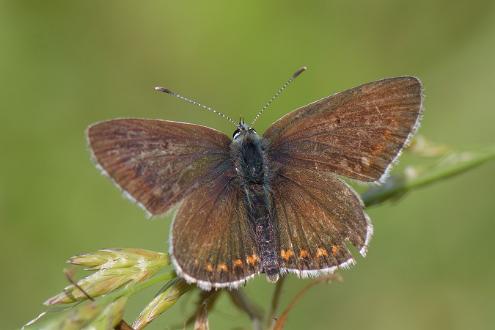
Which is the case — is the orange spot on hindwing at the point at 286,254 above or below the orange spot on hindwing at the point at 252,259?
below

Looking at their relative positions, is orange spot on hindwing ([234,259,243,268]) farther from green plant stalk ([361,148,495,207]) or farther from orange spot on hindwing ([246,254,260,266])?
green plant stalk ([361,148,495,207])

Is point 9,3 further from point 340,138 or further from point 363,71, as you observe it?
point 340,138

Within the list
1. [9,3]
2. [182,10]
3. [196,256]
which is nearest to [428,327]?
[196,256]

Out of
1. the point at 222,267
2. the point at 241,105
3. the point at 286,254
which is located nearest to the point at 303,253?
the point at 286,254

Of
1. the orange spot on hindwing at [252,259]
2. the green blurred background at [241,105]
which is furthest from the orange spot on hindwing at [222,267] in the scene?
the green blurred background at [241,105]

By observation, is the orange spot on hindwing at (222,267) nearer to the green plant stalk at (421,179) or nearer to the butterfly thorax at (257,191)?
the butterfly thorax at (257,191)

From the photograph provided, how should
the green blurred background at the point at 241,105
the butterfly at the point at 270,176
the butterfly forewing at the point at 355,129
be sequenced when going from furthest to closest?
1. the green blurred background at the point at 241,105
2. the butterfly forewing at the point at 355,129
3. the butterfly at the point at 270,176

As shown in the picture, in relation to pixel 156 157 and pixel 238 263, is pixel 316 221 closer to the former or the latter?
pixel 238 263

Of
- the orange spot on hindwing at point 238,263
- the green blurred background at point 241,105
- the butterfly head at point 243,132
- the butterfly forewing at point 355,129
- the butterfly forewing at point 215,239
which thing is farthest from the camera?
the green blurred background at point 241,105

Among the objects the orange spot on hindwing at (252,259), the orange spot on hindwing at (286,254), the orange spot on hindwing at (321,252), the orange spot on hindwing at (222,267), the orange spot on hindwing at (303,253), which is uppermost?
the orange spot on hindwing at (222,267)
